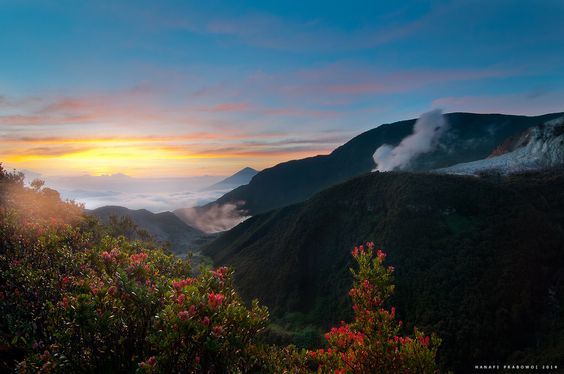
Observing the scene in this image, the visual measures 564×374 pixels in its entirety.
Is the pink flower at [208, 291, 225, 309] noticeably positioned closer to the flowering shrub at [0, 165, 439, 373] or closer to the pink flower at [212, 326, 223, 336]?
the flowering shrub at [0, 165, 439, 373]

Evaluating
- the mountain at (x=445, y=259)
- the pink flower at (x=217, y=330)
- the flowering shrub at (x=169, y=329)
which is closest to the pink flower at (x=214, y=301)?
the flowering shrub at (x=169, y=329)

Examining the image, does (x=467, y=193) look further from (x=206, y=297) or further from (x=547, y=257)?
(x=206, y=297)

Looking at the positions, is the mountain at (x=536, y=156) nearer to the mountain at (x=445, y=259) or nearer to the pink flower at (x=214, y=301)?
the mountain at (x=445, y=259)

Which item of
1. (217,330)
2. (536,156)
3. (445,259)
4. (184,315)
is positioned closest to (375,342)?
(217,330)

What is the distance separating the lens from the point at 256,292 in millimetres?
106750

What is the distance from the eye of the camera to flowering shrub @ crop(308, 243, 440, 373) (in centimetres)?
1098

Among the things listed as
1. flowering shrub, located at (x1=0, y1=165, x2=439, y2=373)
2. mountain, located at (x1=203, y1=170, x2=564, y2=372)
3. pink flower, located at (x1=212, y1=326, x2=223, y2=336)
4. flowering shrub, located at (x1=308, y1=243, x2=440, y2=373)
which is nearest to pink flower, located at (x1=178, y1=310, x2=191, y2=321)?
flowering shrub, located at (x1=0, y1=165, x2=439, y2=373)

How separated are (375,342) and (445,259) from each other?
254 ft

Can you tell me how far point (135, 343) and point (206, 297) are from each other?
4134mm

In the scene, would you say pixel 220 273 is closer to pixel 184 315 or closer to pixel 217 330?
pixel 217 330

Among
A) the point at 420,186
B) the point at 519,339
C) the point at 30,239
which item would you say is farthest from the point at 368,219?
the point at 30,239

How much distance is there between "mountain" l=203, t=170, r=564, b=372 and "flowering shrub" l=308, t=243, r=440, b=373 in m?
35.8

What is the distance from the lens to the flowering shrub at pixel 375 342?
11.0 metres

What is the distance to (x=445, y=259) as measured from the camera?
260 feet
